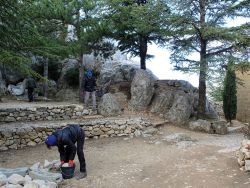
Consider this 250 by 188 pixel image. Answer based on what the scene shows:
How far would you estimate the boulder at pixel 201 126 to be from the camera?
13.5m

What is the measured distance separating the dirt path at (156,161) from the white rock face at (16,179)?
97cm

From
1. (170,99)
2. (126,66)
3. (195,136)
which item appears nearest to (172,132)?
(195,136)

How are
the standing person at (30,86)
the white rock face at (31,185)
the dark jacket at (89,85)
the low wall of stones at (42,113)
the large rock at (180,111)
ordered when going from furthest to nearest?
1. the standing person at (30,86)
2. the dark jacket at (89,85)
3. the large rock at (180,111)
4. the low wall of stones at (42,113)
5. the white rock face at (31,185)

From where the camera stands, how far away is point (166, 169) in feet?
27.4

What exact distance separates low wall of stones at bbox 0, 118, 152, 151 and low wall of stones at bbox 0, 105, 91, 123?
820 mm

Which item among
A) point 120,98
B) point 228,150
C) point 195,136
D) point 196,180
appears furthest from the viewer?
point 120,98

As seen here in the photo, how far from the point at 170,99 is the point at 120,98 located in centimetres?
257

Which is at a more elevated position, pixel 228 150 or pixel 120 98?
pixel 120 98

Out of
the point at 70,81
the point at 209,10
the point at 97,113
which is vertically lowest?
the point at 97,113

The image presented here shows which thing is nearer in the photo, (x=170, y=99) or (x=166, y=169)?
(x=166, y=169)

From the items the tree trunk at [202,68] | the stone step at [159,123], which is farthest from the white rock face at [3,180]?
the tree trunk at [202,68]

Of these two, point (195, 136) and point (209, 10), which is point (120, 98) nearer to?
point (195, 136)

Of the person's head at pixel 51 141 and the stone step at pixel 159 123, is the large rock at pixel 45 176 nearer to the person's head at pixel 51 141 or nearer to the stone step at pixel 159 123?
the person's head at pixel 51 141

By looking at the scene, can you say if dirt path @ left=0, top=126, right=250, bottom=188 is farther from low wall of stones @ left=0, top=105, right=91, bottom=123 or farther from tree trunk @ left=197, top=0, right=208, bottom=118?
low wall of stones @ left=0, top=105, right=91, bottom=123
